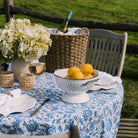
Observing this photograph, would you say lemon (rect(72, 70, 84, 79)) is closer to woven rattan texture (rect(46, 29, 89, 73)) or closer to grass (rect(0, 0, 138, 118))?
woven rattan texture (rect(46, 29, 89, 73))

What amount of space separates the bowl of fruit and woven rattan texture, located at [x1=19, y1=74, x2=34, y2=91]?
0.84 ft

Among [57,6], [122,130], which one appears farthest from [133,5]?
[122,130]

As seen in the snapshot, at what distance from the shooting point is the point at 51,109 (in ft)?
4.13

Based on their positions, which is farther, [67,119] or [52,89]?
Answer: [52,89]

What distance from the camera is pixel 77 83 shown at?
4.16ft

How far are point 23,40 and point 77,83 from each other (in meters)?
Answer: 0.47

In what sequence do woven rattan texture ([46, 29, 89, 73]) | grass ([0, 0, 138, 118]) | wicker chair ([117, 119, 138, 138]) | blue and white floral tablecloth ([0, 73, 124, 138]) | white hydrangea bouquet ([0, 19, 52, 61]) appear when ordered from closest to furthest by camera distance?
blue and white floral tablecloth ([0, 73, 124, 138]) < white hydrangea bouquet ([0, 19, 52, 61]) < woven rattan texture ([46, 29, 89, 73]) < wicker chair ([117, 119, 138, 138]) < grass ([0, 0, 138, 118])

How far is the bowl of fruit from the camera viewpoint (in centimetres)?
127

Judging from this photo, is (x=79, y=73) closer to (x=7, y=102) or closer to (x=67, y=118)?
(x=67, y=118)

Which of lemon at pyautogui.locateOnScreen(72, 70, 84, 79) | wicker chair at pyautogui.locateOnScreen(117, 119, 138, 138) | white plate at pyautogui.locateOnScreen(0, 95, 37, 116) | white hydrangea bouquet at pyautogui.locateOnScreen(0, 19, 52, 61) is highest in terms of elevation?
white hydrangea bouquet at pyautogui.locateOnScreen(0, 19, 52, 61)

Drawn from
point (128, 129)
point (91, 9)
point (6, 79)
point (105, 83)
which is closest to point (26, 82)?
point (6, 79)

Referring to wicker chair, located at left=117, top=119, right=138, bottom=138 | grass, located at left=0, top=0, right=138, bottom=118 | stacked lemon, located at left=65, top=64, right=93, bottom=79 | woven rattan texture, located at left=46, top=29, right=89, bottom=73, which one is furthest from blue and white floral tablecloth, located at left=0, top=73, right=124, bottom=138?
grass, located at left=0, top=0, right=138, bottom=118

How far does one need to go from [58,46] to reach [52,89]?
1.24 ft

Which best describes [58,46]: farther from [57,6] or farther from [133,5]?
[133,5]
